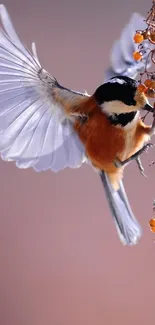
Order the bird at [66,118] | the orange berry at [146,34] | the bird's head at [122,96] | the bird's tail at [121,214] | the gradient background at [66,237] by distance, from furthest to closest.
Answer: the gradient background at [66,237] < the bird's tail at [121,214] < the bird at [66,118] < the bird's head at [122,96] < the orange berry at [146,34]

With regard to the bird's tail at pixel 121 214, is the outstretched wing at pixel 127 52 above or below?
above

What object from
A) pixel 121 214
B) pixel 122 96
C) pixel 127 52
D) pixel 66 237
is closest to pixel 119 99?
pixel 122 96

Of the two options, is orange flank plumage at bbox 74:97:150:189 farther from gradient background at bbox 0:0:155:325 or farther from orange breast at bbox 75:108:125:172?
gradient background at bbox 0:0:155:325

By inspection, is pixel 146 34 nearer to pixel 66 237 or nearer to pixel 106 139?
pixel 106 139

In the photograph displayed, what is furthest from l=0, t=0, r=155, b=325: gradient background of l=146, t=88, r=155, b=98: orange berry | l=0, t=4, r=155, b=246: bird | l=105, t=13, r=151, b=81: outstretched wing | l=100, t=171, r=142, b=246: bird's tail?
l=146, t=88, r=155, b=98: orange berry

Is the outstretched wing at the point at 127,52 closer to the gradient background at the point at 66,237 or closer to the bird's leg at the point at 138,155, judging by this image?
the bird's leg at the point at 138,155

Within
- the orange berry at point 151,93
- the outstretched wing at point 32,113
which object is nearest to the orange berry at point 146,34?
the orange berry at point 151,93
